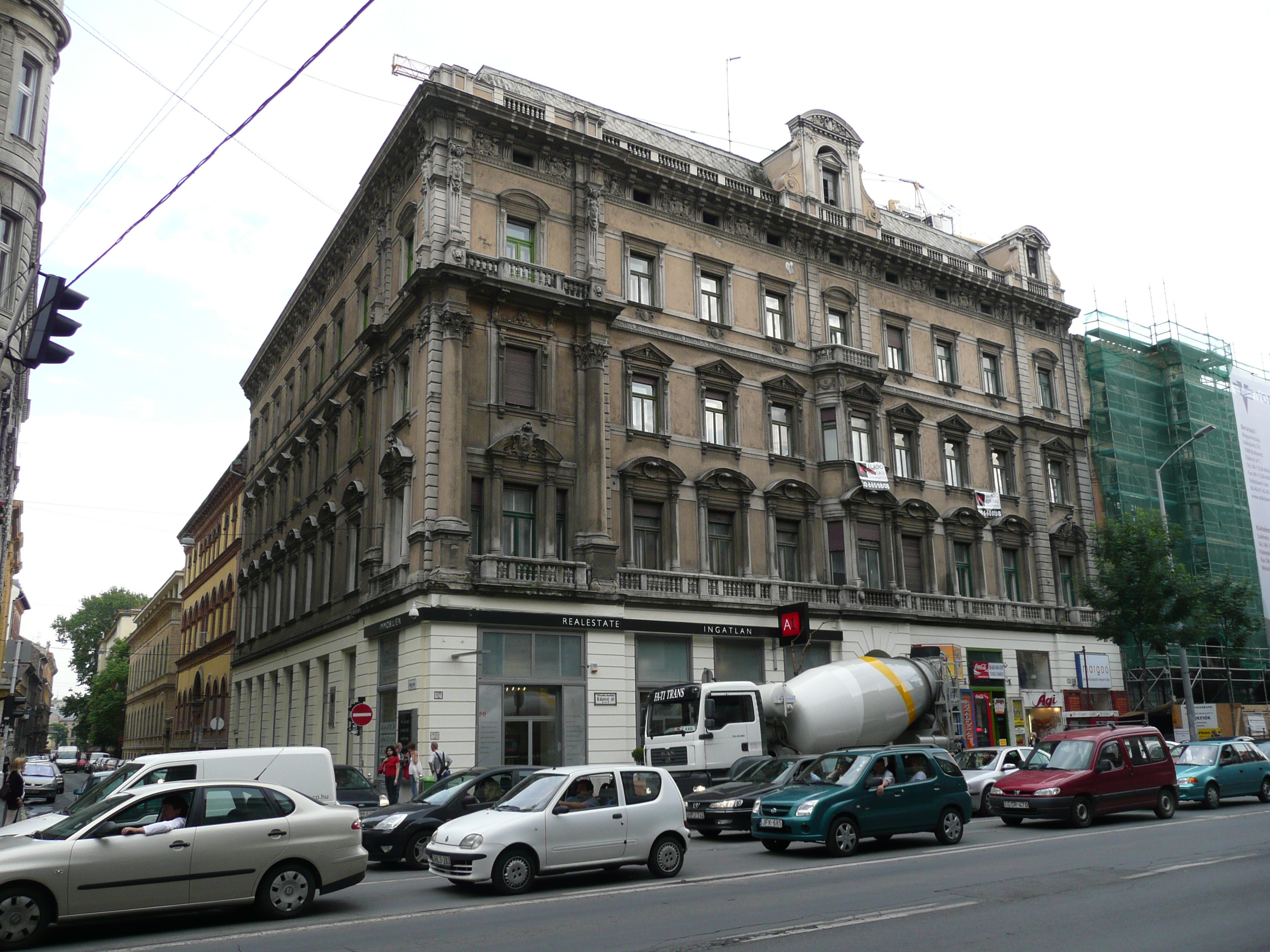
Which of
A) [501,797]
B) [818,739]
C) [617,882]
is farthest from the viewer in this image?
[818,739]

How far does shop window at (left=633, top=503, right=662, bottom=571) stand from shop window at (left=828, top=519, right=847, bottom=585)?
694 cm

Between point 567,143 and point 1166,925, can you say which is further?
point 567,143

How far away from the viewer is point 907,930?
9734 mm

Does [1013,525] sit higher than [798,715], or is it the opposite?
[1013,525]

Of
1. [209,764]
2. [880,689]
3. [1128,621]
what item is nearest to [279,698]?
[880,689]

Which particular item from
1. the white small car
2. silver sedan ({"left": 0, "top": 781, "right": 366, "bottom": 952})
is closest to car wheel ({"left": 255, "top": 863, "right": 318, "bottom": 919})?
silver sedan ({"left": 0, "top": 781, "right": 366, "bottom": 952})

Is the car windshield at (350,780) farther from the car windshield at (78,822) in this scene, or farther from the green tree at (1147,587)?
the green tree at (1147,587)

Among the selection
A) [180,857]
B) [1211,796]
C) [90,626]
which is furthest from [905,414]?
[90,626]

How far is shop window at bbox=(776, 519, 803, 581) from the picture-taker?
3412 centimetres

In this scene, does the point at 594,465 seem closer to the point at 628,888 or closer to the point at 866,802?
the point at 866,802

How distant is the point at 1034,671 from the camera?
39.8m

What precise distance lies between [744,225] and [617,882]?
87.1 feet

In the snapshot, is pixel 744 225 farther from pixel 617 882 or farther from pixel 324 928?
pixel 324 928

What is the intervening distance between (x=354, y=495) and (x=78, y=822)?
23177 millimetres
